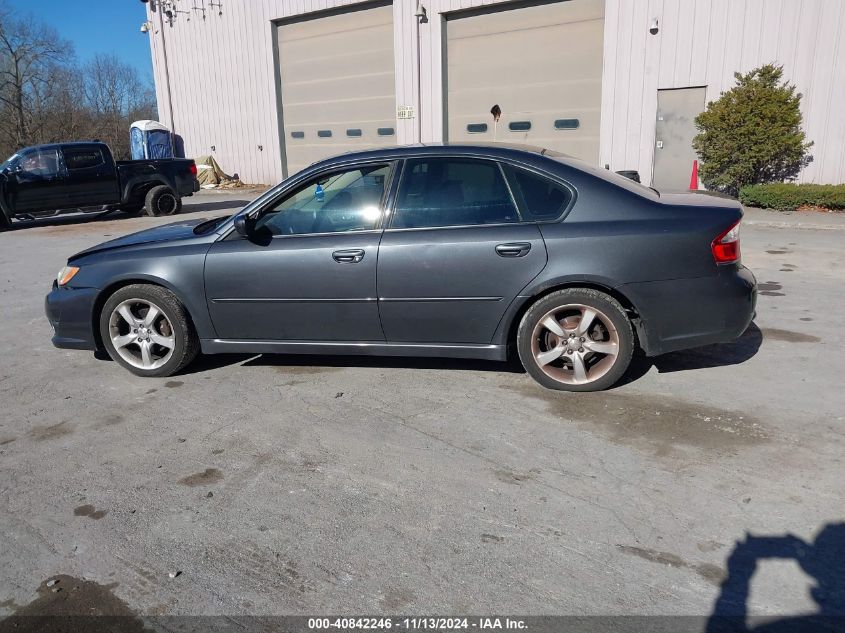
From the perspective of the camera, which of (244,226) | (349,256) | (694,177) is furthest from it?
(694,177)

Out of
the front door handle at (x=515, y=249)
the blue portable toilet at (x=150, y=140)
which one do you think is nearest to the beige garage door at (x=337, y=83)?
the blue portable toilet at (x=150, y=140)

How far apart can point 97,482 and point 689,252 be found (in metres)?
3.56

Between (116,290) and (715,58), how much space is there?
13.8 metres

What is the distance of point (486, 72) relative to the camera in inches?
699

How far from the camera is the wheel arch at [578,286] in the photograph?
13.9 feet

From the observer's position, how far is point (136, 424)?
422cm

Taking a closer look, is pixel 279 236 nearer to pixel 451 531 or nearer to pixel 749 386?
pixel 451 531

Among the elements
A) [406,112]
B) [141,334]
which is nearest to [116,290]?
[141,334]

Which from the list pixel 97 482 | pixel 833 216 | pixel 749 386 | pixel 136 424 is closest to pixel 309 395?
pixel 136 424

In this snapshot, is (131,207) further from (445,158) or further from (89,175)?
(445,158)

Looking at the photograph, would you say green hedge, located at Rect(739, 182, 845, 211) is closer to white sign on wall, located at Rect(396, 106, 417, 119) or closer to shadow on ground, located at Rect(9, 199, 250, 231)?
white sign on wall, located at Rect(396, 106, 417, 119)

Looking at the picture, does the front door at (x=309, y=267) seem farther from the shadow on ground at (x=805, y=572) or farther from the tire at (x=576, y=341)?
the shadow on ground at (x=805, y=572)

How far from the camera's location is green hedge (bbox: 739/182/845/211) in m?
12.6

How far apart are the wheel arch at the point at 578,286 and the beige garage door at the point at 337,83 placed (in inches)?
660
